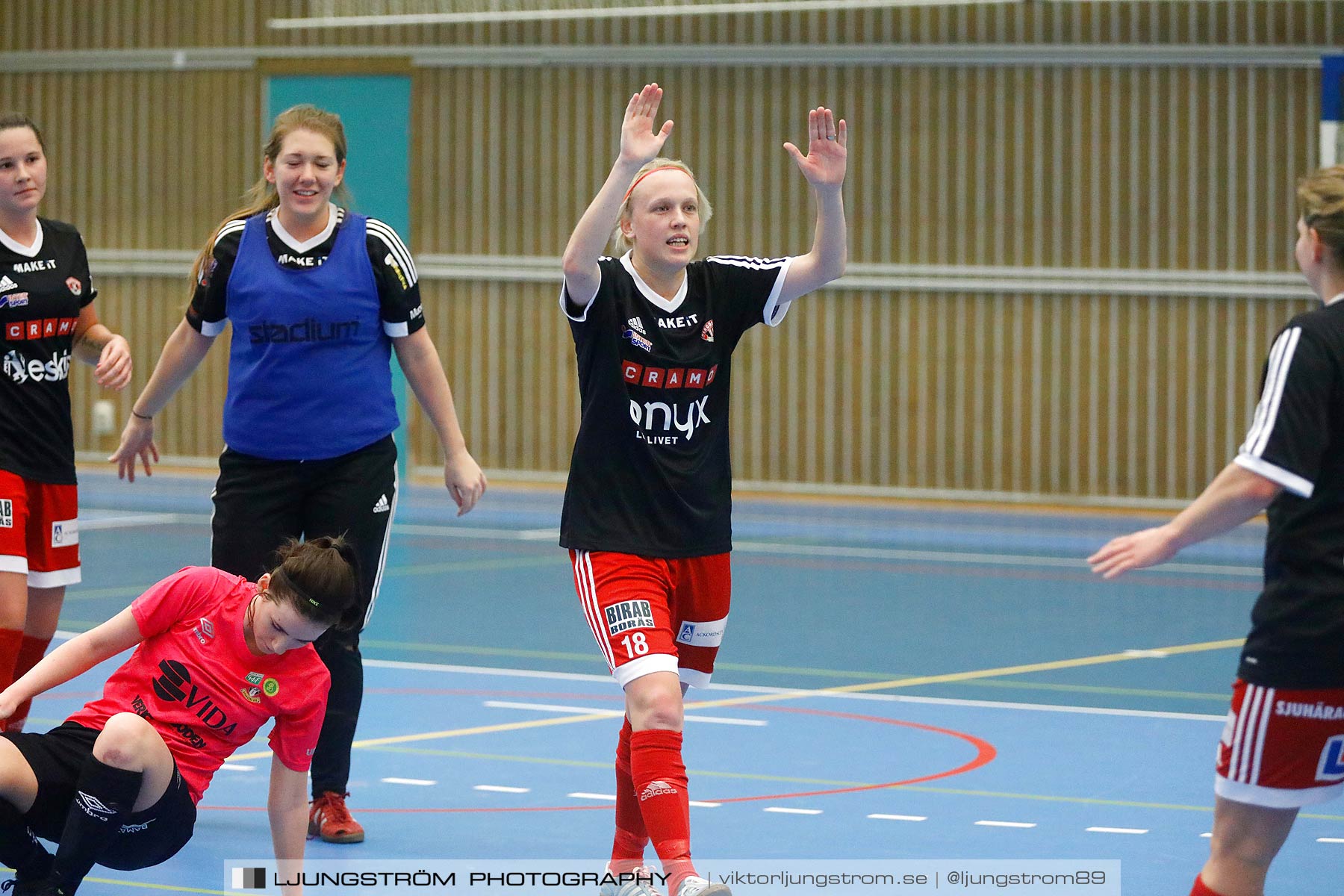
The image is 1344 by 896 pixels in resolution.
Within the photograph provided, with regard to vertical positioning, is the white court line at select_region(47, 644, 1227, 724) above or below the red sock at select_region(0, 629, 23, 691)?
below

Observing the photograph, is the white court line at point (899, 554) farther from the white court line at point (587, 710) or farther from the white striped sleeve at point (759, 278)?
the white striped sleeve at point (759, 278)

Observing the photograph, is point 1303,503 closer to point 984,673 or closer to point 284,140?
point 284,140

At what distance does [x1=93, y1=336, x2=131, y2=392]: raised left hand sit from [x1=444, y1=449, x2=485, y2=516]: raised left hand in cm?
95

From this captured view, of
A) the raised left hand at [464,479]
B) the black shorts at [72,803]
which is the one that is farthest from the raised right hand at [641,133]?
the black shorts at [72,803]

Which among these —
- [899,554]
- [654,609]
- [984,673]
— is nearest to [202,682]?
[654,609]

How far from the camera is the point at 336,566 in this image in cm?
412

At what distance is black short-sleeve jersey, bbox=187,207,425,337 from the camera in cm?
524

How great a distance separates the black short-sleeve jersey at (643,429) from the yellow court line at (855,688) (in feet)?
7.43

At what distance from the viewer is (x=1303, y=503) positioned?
11.4 ft

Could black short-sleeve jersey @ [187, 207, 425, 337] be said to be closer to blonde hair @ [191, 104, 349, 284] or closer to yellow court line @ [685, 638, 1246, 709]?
blonde hair @ [191, 104, 349, 284]

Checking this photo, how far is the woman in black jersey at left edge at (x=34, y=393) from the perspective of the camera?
5.44 meters

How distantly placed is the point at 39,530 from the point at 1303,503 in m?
3.61

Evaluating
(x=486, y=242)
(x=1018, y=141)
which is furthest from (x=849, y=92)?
(x=486, y=242)

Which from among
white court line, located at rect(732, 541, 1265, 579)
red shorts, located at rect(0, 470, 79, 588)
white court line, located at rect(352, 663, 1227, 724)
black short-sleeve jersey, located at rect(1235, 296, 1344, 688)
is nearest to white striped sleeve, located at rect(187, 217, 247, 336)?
red shorts, located at rect(0, 470, 79, 588)
